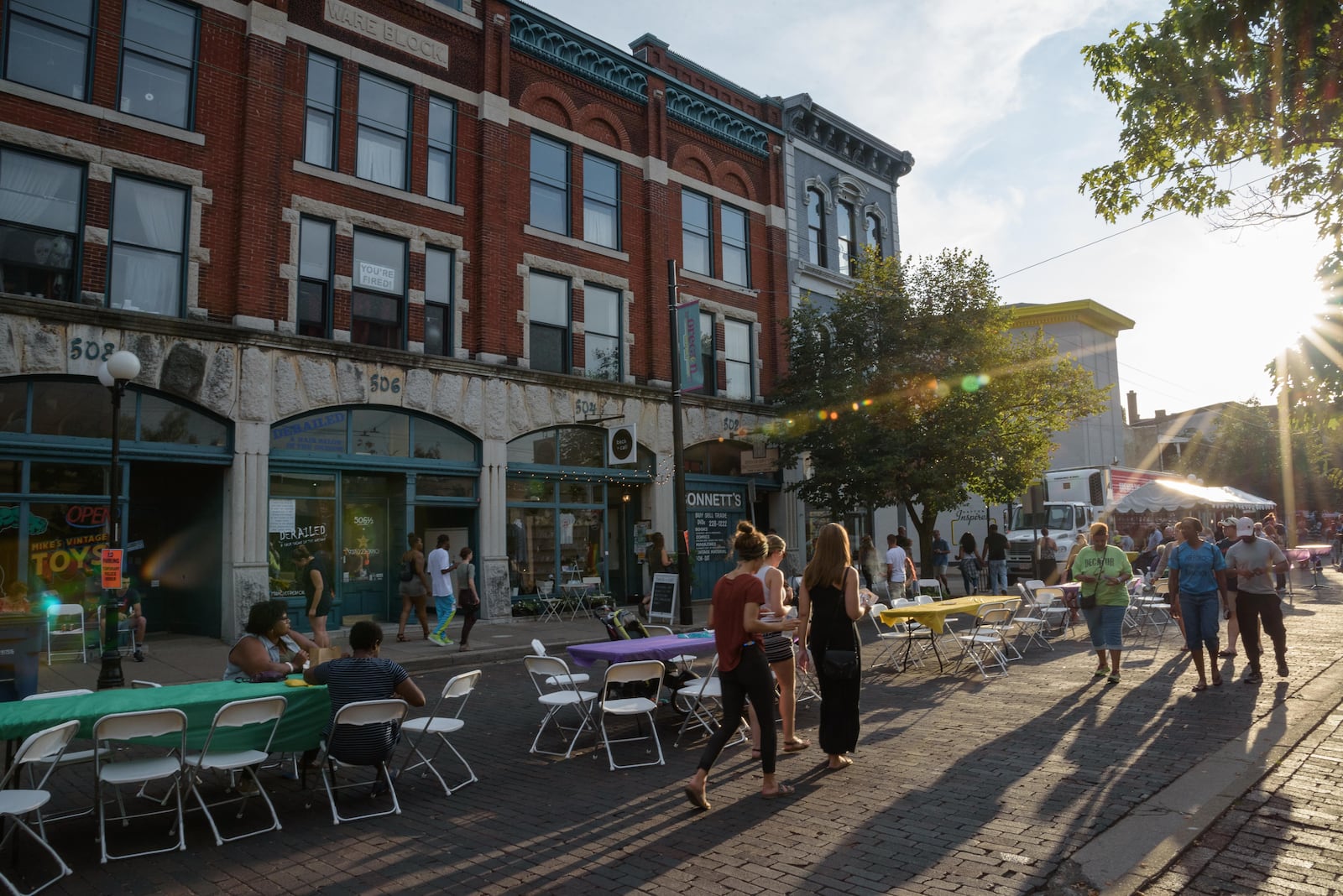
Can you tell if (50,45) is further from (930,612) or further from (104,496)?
(930,612)

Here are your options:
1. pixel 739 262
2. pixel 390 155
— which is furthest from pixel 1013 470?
pixel 390 155

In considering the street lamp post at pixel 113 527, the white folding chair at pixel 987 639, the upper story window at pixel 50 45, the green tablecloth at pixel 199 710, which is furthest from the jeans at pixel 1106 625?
the upper story window at pixel 50 45

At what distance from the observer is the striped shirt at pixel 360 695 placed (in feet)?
19.7

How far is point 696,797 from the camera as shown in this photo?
230 inches

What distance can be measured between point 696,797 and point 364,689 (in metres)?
2.45

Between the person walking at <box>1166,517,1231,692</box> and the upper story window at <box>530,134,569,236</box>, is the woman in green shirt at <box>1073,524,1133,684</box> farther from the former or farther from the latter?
the upper story window at <box>530,134,569,236</box>

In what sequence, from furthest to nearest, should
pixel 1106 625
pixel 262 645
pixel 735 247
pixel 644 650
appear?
pixel 735 247, pixel 1106 625, pixel 644 650, pixel 262 645

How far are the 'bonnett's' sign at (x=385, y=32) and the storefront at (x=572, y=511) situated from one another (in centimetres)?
838

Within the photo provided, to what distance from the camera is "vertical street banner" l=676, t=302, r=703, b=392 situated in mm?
19188

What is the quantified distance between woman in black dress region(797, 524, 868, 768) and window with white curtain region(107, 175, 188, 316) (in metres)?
12.8

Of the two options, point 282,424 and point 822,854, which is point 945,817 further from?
point 282,424

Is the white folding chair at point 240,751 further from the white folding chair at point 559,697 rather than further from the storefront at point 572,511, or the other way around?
the storefront at point 572,511

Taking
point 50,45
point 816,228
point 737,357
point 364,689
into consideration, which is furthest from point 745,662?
point 816,228

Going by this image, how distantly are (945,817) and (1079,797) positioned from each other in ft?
3.47
